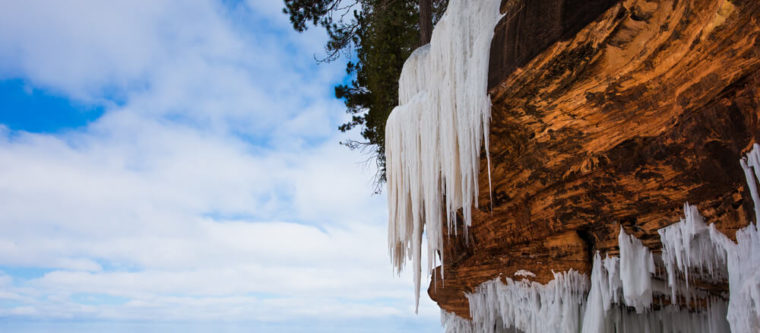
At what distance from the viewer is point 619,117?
3.71 m

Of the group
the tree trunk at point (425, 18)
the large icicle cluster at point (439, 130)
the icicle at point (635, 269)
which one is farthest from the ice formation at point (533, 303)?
the tree trunk at point (425, 18)

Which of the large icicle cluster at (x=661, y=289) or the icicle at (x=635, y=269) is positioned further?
the icicle at (x=635, y=269)

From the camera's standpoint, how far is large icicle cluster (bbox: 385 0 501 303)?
423 centimetres

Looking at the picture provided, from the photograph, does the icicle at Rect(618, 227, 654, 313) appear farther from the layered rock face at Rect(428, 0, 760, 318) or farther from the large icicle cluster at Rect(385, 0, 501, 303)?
the large icicle cluster at Rect(385, 0, 501, 303)

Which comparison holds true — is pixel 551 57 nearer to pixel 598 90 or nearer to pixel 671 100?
pixel 598 90

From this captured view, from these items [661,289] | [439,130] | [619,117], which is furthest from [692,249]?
[439,130]

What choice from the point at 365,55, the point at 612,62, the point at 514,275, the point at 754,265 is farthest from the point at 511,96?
the point at 365,55

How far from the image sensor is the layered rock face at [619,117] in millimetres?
2914

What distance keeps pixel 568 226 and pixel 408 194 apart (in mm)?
1931

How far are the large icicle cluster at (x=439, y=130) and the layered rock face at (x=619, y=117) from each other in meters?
0.28

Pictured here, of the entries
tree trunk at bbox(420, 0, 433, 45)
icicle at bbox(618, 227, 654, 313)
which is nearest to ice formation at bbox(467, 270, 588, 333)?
icicle at bbox(618, 227, 654, 313)

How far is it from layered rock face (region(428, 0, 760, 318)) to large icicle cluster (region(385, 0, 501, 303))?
0.91 feet

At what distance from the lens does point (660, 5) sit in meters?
2.80

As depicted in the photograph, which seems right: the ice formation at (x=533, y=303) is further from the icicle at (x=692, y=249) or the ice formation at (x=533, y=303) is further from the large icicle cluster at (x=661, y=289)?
the icicle at (x=692, y=249)
